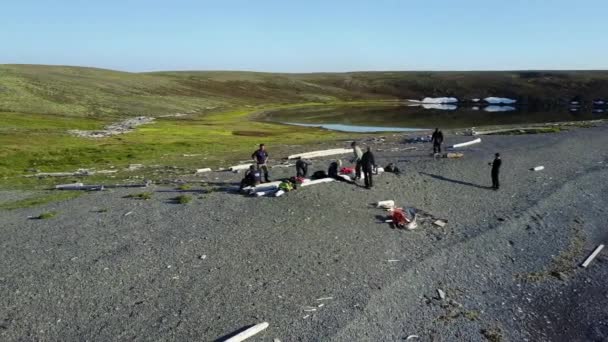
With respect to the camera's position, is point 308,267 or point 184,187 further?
point 184,187

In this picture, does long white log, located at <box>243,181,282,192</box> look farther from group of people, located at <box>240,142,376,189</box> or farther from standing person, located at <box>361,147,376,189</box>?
standing person, located at <box>361,147,376,189</box>

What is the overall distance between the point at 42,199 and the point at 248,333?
18165 millimetres

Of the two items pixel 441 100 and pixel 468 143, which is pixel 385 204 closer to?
pixel 468 143

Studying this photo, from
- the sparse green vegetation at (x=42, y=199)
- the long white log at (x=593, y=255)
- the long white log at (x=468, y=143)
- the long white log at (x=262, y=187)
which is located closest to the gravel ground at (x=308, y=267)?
the long white log at (x=593, y=255)

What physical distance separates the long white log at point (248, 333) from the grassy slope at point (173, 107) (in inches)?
970

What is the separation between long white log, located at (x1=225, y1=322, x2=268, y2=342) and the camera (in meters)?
12.7

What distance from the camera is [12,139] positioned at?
164 ft

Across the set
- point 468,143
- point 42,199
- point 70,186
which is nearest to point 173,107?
point 468,143

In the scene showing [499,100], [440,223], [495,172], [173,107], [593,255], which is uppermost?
[495,172]

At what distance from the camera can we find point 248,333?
13047mm

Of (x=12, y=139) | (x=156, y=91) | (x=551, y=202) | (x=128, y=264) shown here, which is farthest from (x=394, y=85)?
(x=128, y=264)

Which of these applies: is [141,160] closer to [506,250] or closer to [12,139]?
[12,139]

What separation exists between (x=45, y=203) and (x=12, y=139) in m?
29.0

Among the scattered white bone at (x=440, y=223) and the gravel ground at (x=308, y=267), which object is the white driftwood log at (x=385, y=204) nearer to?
the gravel ground at (x=308, y=267)
